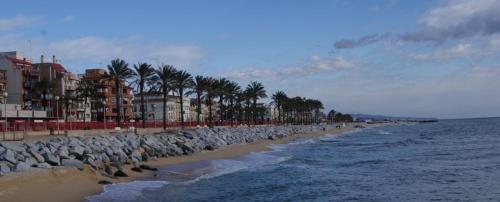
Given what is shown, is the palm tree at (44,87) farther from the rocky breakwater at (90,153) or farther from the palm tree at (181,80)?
the rocky breakwater at (90,153)

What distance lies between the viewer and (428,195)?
19.3 meters

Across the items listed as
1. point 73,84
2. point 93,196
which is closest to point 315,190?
point 93,196

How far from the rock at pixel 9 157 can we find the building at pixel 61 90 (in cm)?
8471

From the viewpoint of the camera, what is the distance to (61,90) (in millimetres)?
115438

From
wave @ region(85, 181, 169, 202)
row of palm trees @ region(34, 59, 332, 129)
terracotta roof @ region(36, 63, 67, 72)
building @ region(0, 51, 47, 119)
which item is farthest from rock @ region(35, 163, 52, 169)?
terracotta roof @ region(36, 63, 67, 72)

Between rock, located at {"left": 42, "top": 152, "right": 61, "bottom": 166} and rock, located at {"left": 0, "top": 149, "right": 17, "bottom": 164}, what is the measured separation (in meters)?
1.44

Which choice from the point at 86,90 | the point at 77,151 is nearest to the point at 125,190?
the point at 77,151

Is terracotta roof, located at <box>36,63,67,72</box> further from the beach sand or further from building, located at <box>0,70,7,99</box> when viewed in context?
the beach sand

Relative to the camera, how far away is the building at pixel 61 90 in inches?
4277

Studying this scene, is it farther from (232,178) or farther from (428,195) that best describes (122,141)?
(428,195)

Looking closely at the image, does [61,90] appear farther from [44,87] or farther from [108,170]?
[108,170]

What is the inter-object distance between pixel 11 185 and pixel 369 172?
55.1 feet

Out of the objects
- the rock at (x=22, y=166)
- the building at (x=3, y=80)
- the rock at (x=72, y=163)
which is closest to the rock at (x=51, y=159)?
the rock at (x=72, y=163)

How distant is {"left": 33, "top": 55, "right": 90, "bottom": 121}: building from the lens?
108637 mm
